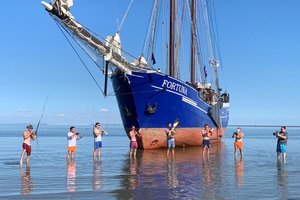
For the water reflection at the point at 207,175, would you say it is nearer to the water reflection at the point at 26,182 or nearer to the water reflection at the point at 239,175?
the water reflection at the point at 239,175

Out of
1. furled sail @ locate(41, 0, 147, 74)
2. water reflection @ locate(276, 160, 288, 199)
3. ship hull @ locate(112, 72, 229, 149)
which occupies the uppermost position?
furled sail @ locate(41, 0, 147, 74)

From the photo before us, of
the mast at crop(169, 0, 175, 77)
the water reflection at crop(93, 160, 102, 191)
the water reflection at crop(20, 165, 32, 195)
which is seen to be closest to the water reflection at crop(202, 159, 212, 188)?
the water reflection at crop(93, 160, 102, 191)

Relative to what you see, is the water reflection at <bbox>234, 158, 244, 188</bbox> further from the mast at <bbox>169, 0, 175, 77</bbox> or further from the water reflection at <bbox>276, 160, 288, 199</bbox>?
the mast at <bbox>169, 0, 175, 77</bbox>

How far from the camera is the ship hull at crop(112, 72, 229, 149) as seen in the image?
24.8m

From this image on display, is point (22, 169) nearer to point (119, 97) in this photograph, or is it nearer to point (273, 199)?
point (273, 199)

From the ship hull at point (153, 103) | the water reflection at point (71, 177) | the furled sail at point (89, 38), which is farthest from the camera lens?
the ship hull at point (153, 103)

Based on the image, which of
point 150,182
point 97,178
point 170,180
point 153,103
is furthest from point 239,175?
point 153,103

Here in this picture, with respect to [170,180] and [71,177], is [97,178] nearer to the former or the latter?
[71,177]

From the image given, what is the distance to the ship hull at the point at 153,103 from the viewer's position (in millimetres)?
24750

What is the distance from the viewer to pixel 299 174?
1395 centimetres

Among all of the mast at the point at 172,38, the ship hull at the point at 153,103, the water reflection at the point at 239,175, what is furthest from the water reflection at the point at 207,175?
the mast at the point at 172,38

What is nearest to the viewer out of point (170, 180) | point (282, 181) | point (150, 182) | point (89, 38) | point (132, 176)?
point (150, 182)

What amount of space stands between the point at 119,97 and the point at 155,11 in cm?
780

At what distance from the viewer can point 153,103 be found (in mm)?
25078
